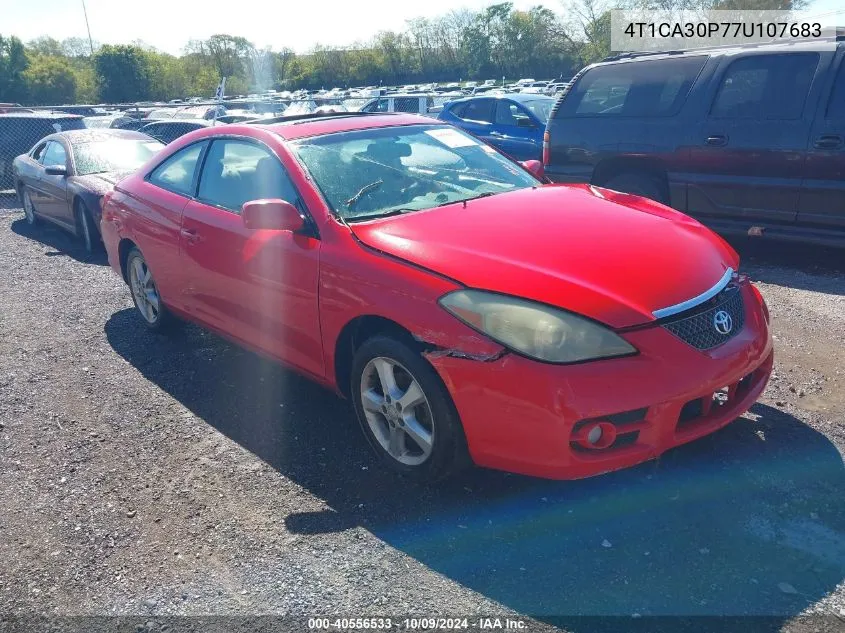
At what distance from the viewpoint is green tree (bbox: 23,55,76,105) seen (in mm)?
48438

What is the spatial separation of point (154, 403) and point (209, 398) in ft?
1.07

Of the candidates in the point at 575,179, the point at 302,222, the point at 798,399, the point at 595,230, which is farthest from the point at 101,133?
the point at 798,399

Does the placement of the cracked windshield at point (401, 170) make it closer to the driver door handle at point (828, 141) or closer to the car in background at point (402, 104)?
the driver door handle at point (828, 141)

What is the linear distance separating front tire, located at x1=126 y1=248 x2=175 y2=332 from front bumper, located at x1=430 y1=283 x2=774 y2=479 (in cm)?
305

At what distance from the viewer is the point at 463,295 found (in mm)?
2855

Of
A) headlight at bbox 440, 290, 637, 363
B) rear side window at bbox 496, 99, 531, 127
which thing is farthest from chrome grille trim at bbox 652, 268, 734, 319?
rear side window at bbox 496, 99, 531, 127

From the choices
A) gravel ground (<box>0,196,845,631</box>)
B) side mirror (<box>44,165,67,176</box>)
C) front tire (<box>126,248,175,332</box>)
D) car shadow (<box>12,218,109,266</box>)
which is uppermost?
side mirror (<box>44,165,67,176</box>)

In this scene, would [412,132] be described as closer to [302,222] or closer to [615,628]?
[302,222]

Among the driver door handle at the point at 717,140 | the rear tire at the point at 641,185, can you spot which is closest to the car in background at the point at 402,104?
the rear tire at the point at 641,185

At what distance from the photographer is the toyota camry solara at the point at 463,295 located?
8.89 ft

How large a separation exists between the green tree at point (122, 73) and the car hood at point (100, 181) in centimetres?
4577

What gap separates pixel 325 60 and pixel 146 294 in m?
71.8

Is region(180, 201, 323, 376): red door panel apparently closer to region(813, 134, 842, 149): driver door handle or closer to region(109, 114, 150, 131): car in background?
region(813, 134, 842, 149): driver door handle

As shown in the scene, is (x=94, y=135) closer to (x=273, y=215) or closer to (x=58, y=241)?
(x=58, y=241)
